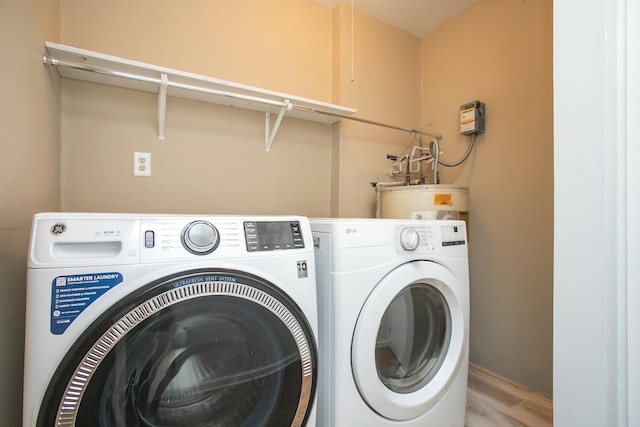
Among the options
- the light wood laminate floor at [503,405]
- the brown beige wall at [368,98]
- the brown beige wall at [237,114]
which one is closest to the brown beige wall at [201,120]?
the brown beige wall at [237,114]

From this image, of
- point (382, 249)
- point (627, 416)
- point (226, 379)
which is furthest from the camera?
point (382, 249)

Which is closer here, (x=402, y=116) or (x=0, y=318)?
(x=0, y=318)

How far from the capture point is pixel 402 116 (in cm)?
205

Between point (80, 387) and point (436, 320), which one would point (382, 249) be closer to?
point (436, 320)

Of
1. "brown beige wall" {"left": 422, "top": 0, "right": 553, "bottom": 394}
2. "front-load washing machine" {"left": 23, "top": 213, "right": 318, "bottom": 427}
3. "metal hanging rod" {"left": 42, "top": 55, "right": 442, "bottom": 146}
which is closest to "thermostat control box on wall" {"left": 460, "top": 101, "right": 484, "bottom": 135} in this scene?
"brown beige wall" {"left": 422, "top": 0, "right": 553, "bottom": 394}

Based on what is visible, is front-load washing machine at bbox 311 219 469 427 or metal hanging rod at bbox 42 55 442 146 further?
metal hanging rod at bbox 42 55 442 146

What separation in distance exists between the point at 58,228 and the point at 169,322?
31cm

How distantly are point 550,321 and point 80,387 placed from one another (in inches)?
71.9

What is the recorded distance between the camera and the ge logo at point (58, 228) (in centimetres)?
60

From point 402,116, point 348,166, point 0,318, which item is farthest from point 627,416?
point 402,116

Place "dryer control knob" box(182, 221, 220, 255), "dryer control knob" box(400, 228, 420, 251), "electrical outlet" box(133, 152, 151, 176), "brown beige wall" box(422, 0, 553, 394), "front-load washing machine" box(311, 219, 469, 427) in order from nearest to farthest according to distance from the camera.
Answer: "dryer control knob" box(182, 221, 220, 255) < "front-load washing machine" box(311, 219, 469, 427) < "dryer control knob" box(400, 228, 420, 251) < "electrical outlet" box(133, 152, 151, 176) < "brown beige wall" box(422, 0, 553, 394)

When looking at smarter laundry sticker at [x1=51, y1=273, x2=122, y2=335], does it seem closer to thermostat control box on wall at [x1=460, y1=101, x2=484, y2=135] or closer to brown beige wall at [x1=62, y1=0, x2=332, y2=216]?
brown beige wall at [x1=62, y1=0, x2=332, y2=216]

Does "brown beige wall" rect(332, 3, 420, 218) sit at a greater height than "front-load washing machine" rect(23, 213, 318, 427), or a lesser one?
greater

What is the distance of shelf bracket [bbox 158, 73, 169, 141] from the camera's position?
1180 millimetres
